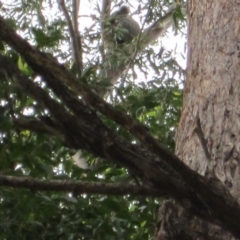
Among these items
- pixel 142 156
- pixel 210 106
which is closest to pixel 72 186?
pixel 142 156

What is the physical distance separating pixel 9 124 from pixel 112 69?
84.2 inches

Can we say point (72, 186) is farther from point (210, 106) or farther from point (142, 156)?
point (210, 106)

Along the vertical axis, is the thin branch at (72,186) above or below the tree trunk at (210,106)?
below

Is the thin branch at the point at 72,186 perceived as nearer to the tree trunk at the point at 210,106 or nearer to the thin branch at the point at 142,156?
the tree trunk at the point at 210,106

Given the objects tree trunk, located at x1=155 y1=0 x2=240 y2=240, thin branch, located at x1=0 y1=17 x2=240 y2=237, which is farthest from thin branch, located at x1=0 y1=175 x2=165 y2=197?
thin branch, located at x1=0 y1=17 x2=240 y2=237

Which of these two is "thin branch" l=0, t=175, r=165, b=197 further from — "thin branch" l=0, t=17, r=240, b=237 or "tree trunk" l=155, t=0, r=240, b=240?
"thin branch" l=0, t=17, r=240, b=237

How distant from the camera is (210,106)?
1.78m

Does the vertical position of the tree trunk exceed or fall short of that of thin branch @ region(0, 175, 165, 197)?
it exceeds it

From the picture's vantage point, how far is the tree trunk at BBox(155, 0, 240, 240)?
1510mm

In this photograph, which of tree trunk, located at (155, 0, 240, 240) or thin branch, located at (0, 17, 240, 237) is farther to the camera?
→ tree trunk, located at (155, 0, 240, 240)

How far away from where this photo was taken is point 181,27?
439 cm

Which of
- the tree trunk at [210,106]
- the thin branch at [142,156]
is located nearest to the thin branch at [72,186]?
the tree trunk at [210,106]

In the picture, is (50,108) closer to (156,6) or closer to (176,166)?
(176,166)

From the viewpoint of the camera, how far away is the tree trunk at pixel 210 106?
1.51 meters
